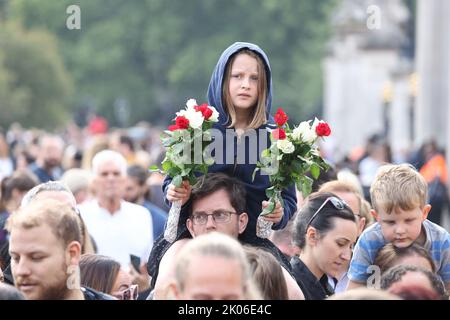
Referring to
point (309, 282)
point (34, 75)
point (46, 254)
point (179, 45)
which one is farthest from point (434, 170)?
point (179, 45)

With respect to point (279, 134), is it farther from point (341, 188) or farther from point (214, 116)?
point (341, 188)

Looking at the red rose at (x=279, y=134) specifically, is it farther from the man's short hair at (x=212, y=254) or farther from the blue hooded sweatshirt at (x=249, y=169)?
the man's short hair at (x=212, y=254)

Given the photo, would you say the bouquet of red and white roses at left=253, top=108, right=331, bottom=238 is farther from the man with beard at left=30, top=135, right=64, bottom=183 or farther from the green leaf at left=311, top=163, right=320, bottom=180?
the man with beard at left=30, top=135, right=64, bottom=183

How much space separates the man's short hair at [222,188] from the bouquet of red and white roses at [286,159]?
138 millimetres

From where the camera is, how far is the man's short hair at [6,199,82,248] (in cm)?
635

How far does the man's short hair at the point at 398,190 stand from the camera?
777 centimetres

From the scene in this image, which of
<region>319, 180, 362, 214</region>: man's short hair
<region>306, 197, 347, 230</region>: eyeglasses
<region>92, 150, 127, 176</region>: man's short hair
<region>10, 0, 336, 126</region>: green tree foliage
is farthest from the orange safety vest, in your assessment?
<region>10, 0, 336, 126</region>: green tree foliage

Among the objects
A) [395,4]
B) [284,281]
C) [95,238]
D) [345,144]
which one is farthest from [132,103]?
[284,281]

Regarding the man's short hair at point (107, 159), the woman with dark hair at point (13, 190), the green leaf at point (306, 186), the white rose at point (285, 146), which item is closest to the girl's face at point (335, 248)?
the green leaf at point (306, 186)

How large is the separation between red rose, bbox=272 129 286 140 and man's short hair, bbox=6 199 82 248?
1605 millimetres

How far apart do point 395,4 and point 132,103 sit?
30860mm

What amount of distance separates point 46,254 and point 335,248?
265 centimetres

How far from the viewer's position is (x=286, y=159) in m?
7.80
